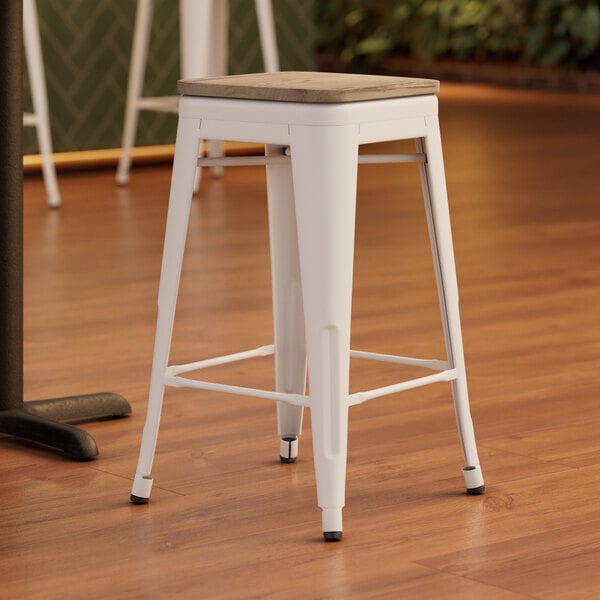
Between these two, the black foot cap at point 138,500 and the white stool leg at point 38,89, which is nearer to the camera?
the black foot cap at point 138,500

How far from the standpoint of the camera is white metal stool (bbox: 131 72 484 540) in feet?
5.20

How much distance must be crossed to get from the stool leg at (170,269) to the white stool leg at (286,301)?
165mm

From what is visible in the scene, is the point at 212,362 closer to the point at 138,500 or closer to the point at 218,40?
the point at 138,500

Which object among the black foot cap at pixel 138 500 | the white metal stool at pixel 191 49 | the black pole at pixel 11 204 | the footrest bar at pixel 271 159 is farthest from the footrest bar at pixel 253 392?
the white metal stool at pixel 191 49

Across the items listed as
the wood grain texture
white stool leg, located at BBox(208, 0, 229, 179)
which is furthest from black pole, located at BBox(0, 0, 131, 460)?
white stool leg, located at BBox(208, 0, 229, 179)

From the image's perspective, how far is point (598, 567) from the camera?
1525 mm

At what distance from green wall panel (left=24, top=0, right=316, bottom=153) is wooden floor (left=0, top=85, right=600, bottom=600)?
3.14 ft

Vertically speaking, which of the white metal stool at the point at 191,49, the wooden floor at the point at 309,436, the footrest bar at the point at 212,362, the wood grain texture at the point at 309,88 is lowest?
the wooden floor at the point at 309,436

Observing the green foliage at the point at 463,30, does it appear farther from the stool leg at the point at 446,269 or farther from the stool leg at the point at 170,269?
the stool leg at the point at 170,269

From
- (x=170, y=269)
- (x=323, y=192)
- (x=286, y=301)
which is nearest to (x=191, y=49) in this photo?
(x=286, y=301)

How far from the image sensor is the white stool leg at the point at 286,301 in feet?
6.03

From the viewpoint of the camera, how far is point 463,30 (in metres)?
9.12

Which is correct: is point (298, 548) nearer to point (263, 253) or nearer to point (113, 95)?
point (263, 253)

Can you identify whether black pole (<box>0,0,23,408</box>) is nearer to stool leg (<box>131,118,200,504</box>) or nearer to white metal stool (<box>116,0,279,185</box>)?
stool leg (<box>131,118,200,504</box>)
